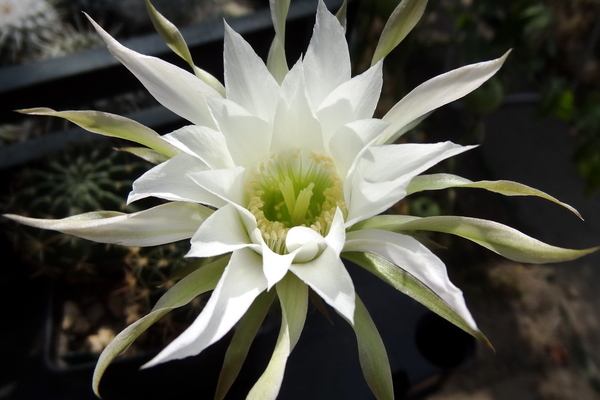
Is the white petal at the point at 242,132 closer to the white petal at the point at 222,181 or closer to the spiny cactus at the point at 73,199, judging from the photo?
the white petal at the point at 222,181

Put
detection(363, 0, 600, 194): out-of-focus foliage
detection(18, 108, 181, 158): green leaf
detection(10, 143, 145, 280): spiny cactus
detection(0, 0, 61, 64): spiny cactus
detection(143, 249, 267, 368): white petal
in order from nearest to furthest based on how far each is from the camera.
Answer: detection(143, 249, 267, 368): white petal, detection(18, 108, 181, 158): green leaf, detection(10, 143, 145, 280): spiny cactus, detection(363, 0, 600, 194): out-of-focus foliage, detection(0, 0, 61, 64): spiny cactus

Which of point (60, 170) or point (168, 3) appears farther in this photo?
point (168, 3)

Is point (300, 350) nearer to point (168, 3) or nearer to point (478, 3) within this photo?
point (478, 3)

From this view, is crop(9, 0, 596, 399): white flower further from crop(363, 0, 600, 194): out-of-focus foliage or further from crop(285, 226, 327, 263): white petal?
crop(363, 0, 600, 194): out-of-focus foliage

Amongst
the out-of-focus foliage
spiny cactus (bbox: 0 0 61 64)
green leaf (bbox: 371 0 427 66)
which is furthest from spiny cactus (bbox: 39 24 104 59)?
green leaf (bbox: 371 0 427 66)

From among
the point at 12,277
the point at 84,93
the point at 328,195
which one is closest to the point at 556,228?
the point at 328,195

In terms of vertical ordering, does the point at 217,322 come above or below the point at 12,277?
above

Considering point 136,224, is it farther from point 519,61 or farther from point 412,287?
point 519,61
